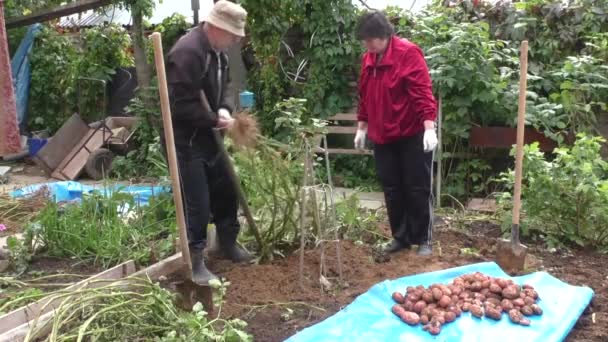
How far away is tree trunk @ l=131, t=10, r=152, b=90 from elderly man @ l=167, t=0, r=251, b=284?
4.74 metres

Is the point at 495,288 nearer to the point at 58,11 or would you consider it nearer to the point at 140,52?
the point at 140,52

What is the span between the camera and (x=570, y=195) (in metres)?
4.59

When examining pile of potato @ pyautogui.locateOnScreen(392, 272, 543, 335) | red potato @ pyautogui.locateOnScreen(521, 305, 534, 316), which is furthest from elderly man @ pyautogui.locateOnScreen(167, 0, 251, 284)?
red potato @ pyautogui.locateOnScreen(521, 305, 534, 316)

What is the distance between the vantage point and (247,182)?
476cm

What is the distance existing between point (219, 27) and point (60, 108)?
283 inches

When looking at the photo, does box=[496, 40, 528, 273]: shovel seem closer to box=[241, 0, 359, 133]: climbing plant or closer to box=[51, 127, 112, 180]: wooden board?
box=[241, 0, 359, 133]: climbing plant

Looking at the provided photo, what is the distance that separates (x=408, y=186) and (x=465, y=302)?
3.69 feet

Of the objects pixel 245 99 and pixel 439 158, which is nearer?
pixel 439 158

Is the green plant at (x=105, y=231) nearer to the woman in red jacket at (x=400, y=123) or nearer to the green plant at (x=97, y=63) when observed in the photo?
the woman in red jacket at (x=400, y=123)

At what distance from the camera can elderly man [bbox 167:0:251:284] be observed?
3684mm

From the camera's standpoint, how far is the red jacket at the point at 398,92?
411cm

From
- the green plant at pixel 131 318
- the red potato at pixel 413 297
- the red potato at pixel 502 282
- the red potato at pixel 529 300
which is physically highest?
the green plant at pixel 131 318

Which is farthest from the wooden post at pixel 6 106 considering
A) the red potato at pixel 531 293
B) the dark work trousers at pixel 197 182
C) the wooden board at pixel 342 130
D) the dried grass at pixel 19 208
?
the wooden board at pixel 342 130

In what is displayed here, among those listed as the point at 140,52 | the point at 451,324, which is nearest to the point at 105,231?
the point at 451,324
